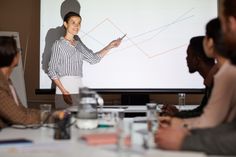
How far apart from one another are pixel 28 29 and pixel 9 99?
249 centimetres

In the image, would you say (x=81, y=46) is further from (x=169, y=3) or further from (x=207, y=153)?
(x=207, y=153)

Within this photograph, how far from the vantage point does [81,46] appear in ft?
14.2

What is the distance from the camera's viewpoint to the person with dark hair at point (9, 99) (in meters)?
2.13

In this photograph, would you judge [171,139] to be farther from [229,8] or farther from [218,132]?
[229,8]

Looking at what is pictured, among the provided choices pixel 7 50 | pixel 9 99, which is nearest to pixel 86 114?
pixel 9 99

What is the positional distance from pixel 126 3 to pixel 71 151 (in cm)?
312

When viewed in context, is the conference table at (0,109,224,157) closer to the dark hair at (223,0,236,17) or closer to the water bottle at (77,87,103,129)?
the water bottle at (77,87,103,129)

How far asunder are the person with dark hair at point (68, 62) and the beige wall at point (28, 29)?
0.33m

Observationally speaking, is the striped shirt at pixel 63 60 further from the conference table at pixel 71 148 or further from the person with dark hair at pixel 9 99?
the conference table at pixel 71 148

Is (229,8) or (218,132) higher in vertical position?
(229,8)

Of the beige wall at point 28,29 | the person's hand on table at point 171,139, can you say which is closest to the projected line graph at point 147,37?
the beige wall at point 28,29

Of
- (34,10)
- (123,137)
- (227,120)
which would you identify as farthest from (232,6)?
(34,10)

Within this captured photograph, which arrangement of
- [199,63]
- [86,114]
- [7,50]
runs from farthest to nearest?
[199,63] < [7,50] < [86,114]

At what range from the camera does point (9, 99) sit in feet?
6.99
